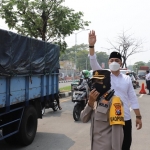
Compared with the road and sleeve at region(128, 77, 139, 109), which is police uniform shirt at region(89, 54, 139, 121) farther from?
the road

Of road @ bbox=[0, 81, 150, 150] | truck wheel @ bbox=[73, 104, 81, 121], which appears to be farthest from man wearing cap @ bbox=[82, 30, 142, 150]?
truck wheel @ bbox=[73, 104, 81, 121]

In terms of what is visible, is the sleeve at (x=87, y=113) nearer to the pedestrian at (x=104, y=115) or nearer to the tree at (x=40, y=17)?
the pedestrian at (x=104, y=115)

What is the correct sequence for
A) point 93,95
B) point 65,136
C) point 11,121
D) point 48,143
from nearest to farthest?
1. point 93,95
2. point 11,121
3. point 48,143
4. point 65,136

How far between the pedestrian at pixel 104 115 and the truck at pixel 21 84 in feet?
7.30

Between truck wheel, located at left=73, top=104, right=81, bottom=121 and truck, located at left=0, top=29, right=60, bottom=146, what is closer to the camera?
truck, located at left=0, top=29, right=60, bottom=146

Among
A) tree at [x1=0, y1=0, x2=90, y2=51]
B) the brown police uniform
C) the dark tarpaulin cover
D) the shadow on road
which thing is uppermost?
tree at [x1=0, y1=0, x2=90, y2=51]

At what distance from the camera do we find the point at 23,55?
17.9ft

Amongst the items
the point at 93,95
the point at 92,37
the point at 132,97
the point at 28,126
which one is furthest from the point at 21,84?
the point at 93,95

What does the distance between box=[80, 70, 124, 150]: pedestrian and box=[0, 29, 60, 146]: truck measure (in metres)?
2.22

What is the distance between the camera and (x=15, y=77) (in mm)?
5047

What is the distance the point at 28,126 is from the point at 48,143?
548 millimetres

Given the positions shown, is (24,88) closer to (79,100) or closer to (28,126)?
(28,126)

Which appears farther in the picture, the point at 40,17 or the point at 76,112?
the point at 40,17

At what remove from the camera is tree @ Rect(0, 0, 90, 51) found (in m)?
14.7
